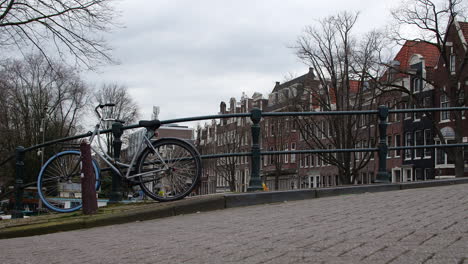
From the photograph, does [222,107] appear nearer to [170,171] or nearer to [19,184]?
[19,184]

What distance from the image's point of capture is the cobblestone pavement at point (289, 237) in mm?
4008

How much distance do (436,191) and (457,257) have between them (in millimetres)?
4211

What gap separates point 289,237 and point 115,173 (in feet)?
11.6

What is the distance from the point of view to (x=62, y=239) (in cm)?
603

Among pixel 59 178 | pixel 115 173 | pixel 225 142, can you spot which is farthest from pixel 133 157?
pixel 225 142

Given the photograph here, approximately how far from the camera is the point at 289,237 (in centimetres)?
480

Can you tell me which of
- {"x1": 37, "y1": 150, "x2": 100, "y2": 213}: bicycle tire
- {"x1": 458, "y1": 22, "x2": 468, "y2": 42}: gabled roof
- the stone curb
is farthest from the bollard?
{"x1": 458, "y1": 22, "x2": 468, "y2": 42}: gabled roof

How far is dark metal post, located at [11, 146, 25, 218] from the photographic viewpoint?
340 inches

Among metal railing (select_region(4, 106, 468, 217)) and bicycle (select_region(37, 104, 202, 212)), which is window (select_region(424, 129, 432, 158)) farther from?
bicycle (select_region(37, 104, 202, 212))

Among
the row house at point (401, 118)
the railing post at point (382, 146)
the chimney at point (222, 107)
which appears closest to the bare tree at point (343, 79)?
the row house at point (401, 118)

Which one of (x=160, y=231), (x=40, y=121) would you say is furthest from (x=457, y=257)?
(x=40, y=121)

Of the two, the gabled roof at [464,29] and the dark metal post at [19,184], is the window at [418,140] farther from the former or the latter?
the dark metal post at [19,184]

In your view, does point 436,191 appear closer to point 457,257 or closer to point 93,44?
point 457,257

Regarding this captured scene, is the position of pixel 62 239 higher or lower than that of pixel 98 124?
lower
